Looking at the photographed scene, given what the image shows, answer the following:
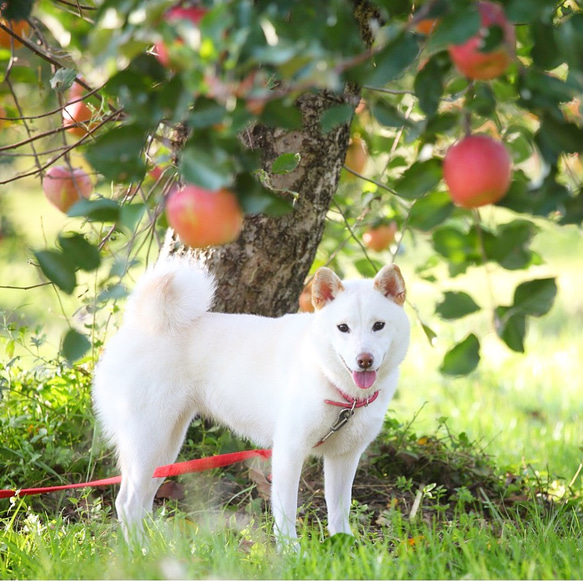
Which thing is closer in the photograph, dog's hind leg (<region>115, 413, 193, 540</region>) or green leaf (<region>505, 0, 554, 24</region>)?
green leaf (<region>505, 0, 554, 24</region>)

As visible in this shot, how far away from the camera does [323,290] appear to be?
7.55 ft

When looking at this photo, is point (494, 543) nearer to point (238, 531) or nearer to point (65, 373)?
point (238, 531)

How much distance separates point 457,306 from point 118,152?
60 centimetres

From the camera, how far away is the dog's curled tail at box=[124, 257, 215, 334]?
96.0 inches

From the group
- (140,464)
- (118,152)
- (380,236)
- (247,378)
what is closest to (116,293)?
(118,152)

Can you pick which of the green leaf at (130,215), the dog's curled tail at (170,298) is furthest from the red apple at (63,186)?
the green leaf at (130,215)

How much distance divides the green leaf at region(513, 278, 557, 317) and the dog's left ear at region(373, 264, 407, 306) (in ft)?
3.16

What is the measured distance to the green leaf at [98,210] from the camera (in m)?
1.23

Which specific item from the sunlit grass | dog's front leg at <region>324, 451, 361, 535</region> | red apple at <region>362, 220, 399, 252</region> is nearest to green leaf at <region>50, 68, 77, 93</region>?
red apple at <region>362, 220, 399, 252</region>

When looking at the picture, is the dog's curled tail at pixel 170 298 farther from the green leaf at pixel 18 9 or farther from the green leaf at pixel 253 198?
the green leaf at pixel 253 198

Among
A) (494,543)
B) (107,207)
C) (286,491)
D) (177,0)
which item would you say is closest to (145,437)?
(286,491)

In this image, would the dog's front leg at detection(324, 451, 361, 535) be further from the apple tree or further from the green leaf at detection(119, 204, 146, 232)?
the green leaf at detection(119, 204, 146, 232)

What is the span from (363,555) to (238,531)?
1.92ft

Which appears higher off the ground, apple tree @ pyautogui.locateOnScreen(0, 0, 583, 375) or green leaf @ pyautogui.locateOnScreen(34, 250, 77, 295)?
apple tree @ pyautogui.locateOnScreen(0, 0, 583, 375)
